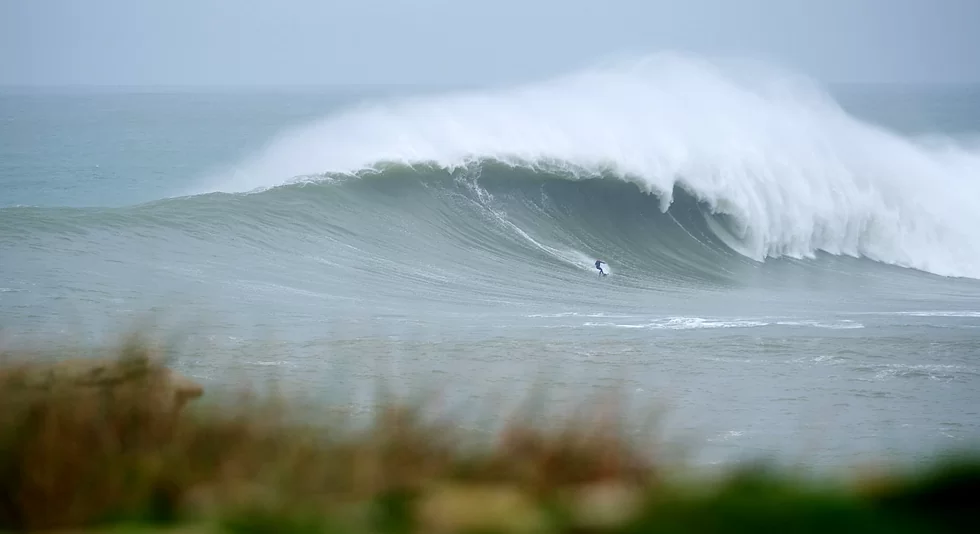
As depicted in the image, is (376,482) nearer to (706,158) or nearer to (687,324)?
(687,324)

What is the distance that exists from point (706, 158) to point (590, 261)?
316 inches

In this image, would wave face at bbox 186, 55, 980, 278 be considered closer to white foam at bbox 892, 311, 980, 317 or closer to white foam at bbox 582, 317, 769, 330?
white foam at bbox 892, 311, 980, 317

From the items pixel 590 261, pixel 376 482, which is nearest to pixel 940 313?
pixel 590 261

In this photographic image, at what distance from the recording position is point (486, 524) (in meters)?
2.87

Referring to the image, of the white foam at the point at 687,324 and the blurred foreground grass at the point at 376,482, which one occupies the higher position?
the blurred foreground grass at the point at 376,482

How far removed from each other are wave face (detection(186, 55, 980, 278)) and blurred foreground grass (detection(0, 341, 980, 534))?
60.3 ft

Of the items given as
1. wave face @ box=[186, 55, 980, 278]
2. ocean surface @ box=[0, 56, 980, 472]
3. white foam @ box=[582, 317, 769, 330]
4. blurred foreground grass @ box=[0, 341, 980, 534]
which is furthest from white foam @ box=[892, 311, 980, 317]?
blurred foreground grass @ box=[0, 341, 980, 534]

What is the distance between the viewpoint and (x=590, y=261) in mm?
21453

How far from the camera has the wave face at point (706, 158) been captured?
84.9 feet

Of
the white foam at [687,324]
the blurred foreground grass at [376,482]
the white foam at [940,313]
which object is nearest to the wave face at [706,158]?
the white foam at [940,313]

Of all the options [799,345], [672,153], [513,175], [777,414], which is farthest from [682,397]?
[672,153]

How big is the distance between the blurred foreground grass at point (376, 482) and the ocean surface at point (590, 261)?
704mm

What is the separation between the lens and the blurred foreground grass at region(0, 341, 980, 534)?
9.63 ft

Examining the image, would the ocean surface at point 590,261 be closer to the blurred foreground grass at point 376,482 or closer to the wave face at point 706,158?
the wave face at point 706,158
